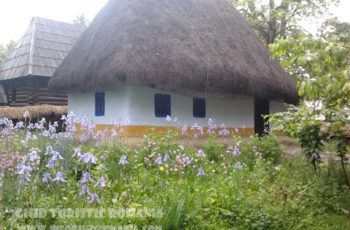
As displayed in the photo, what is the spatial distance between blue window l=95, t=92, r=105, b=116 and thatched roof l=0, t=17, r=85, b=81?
4281mm

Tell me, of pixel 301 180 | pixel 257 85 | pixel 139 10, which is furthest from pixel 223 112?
pixel 301 180

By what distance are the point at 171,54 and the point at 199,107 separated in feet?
8.36

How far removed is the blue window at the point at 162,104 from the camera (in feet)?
38.8

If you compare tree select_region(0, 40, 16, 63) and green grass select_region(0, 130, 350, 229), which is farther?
tree select_region(0, 40, 16, 63)

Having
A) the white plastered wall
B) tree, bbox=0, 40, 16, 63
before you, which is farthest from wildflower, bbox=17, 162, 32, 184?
tree, bbox=0, 40, 16, 63

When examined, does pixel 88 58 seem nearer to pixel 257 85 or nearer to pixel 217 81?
pixel 217 81

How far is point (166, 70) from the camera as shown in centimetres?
1077

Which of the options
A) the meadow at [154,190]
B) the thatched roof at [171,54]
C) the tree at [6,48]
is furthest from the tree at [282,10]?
the tree at [6,48]

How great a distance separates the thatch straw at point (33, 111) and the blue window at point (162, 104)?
16.2 feet

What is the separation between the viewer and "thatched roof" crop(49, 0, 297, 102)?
10750 mm

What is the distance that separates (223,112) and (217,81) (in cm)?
221

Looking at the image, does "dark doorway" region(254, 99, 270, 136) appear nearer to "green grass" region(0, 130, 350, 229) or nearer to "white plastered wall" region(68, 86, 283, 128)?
"white plastered wall" region(68, 86, 283, 128)

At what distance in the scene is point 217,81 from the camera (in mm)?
11664

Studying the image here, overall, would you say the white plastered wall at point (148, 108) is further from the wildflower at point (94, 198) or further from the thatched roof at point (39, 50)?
the wildflower at point (94, 198)
